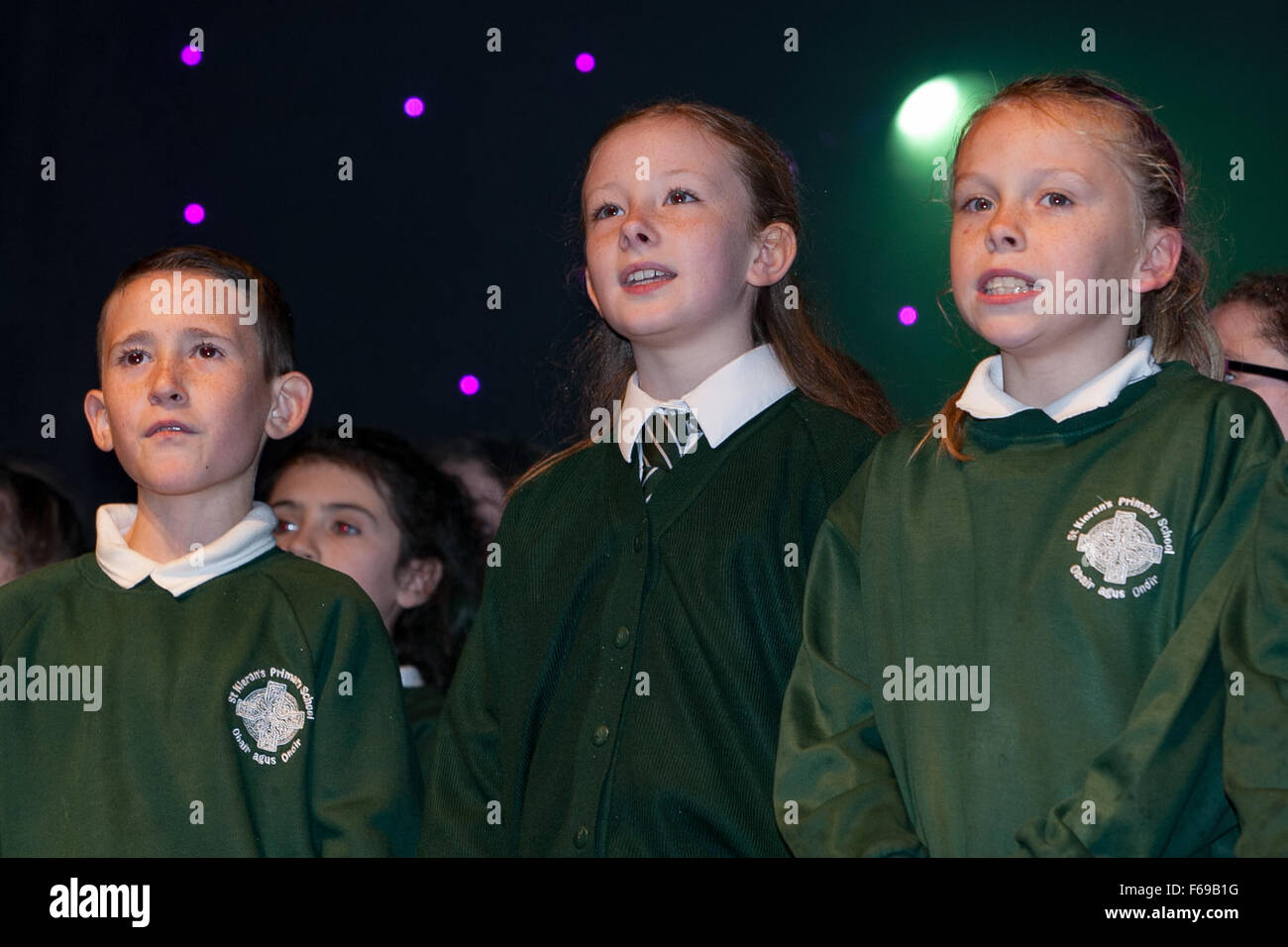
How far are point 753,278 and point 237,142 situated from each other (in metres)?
1.52

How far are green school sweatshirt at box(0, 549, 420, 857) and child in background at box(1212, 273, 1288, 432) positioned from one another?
149cm

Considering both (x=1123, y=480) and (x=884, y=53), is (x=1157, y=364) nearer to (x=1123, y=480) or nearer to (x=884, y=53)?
(x=1123, y=480)

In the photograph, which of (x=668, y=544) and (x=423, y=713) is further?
(x=423, y=713)

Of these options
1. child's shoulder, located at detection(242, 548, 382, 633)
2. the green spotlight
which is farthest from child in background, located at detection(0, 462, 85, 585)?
the green spotlight

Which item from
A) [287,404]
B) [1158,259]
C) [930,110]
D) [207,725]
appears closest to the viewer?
[1158,259]

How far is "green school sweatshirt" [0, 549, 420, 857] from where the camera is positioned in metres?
2.17

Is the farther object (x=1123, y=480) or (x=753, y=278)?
(x=753, y=278)

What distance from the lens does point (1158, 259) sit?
6.82 ft

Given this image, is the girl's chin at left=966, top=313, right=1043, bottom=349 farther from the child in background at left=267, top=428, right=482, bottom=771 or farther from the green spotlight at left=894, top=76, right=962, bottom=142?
the child in background at left=267, top=428, right=482, bottom=771

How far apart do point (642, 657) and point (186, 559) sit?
709 mm

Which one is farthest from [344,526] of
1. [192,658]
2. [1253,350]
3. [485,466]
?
[1253,350]

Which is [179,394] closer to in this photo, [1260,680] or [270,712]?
[270,712]

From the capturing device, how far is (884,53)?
10.3ft

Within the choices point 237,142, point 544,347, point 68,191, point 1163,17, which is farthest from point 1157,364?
point 68,191
